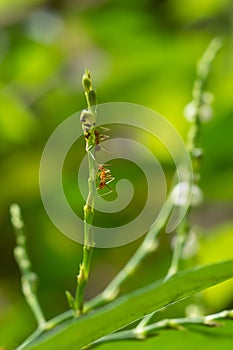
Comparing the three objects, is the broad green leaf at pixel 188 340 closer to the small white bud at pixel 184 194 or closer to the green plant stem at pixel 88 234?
the green plant stem at pixel 88 234

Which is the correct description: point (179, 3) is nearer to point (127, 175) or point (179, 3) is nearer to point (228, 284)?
point (127, 175)

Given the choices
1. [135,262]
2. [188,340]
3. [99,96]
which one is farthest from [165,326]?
[99,96]

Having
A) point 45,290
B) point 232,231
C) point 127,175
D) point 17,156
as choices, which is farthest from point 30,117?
point 232,231

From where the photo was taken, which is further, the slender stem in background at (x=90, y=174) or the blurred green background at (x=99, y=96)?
the blurred green background at (x=99, y=96)

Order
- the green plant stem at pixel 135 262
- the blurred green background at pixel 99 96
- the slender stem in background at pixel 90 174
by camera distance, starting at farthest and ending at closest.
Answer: the blurred green background at pixel 99 96, the green plant stem at pixel 135 262, the slender stem in background at pixel 90 174

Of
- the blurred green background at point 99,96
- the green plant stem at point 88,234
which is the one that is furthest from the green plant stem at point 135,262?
the blurred green background at point 99,96

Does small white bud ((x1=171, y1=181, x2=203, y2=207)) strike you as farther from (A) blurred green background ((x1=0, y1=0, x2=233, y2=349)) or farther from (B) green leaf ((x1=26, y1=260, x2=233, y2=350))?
(A) blurred green background ((x1=0, y1=0, x2=233, y2=349))

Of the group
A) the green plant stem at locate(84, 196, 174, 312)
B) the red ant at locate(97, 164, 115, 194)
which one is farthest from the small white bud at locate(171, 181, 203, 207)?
the red ant at locate(97, 164, 115, 194)
